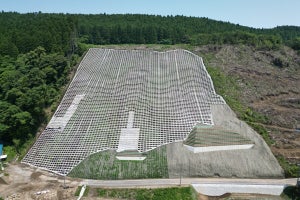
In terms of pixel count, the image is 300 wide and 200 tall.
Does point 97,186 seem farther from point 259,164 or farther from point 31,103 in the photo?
point 259,164

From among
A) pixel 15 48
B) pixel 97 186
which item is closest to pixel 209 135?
pixel 97 186

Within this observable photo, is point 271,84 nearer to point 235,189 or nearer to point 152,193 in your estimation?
point 235,189

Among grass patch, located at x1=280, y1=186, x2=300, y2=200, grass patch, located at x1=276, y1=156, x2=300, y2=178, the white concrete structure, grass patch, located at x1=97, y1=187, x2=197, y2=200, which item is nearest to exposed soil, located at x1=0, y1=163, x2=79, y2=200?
grass patch, located at x1=97, y1=187, x2=197, y2=200

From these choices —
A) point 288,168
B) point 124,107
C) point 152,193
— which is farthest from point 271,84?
point 152,193

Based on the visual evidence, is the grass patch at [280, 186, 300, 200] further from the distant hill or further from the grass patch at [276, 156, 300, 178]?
the distant hill

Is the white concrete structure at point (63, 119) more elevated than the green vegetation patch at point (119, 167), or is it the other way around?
the white concrete structure at point (63, 119)

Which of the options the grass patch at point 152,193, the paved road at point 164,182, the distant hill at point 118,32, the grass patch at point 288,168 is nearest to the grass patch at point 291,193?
the paved road at point 164,182

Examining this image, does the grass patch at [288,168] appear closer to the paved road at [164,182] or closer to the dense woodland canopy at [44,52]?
the paved road at [164,182]
